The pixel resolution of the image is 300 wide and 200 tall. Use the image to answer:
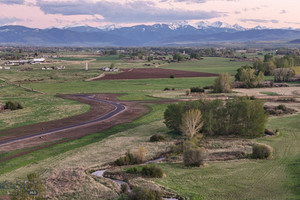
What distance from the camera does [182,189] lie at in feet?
120

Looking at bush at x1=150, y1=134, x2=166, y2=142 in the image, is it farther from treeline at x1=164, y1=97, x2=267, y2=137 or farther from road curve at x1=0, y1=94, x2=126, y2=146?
road curve at x1=0, y1=94, x2=126, y2=146

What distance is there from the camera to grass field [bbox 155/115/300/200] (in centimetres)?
3522

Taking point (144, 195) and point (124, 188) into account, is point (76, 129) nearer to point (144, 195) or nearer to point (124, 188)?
point (124, 188)

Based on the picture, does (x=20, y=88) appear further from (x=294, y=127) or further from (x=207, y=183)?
(x=207, y=183)

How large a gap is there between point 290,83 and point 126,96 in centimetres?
6328

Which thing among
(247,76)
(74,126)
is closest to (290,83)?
(247,76)

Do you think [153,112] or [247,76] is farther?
[247,76]

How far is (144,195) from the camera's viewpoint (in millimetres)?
31844

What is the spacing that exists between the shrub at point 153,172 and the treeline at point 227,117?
19169mm

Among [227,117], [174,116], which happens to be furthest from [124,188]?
[227,117]

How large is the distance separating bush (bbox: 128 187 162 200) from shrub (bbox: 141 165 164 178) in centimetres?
627

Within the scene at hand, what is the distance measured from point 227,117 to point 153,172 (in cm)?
2521

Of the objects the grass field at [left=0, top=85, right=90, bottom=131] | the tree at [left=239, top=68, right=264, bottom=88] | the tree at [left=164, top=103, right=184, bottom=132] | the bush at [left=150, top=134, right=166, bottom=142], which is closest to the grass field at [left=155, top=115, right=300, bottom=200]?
the bush at [left=150, top=134, right=166, bottom=142]

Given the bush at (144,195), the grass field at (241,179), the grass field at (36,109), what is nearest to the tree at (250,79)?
the grass field at (36,109)
